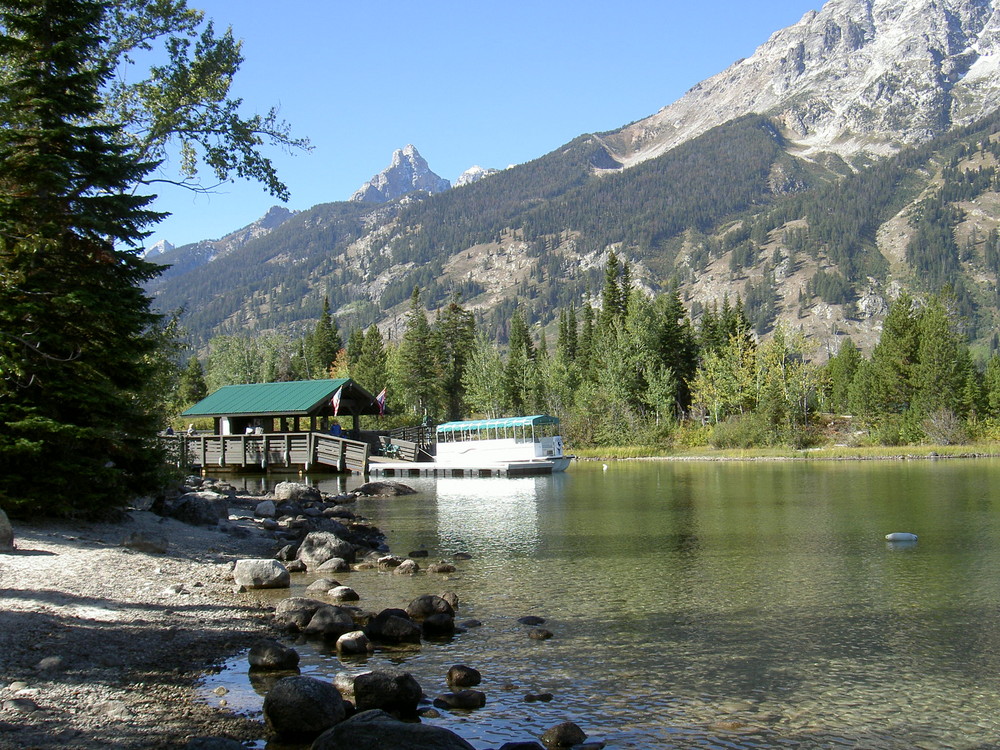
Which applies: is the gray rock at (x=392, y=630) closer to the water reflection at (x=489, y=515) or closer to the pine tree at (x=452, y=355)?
the water reflection at (x=489, y=515)

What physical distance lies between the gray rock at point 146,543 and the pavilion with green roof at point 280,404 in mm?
30836

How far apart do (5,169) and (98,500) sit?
6.74 metres

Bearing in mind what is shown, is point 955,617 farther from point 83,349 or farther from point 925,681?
point 83,349

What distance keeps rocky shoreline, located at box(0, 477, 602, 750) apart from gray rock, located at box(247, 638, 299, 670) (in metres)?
0.31

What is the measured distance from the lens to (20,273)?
49.7ft

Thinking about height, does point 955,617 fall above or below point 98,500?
below

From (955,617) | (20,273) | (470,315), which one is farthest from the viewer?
(470,315)

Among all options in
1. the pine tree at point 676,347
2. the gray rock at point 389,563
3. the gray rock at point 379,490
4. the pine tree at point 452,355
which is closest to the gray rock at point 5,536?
the gray rock at point 389,563

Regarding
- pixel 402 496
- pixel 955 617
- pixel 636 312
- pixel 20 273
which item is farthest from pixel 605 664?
pixel 636 312

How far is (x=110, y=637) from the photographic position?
33.8 ft

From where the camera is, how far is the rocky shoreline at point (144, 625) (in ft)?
25.3

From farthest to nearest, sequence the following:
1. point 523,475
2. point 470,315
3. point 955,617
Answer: point 470,315 → point 523,475 → point 955,617

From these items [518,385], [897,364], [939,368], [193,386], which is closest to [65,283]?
[939,368]

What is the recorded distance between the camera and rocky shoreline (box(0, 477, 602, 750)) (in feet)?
25.3
